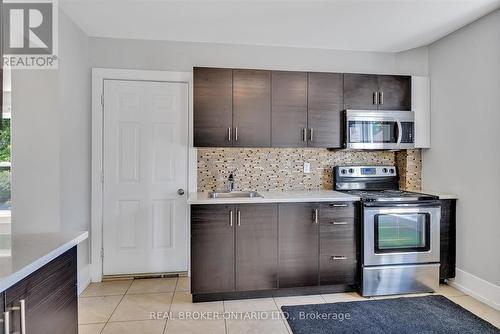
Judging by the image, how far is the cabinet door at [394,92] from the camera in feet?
10.3

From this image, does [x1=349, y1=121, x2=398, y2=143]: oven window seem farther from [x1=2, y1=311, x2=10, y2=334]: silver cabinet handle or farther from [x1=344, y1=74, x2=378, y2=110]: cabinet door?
[x1=2, y1=311, x2=10, y2=334]: silver cabinet handle

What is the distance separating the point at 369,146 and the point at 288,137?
0.83 m

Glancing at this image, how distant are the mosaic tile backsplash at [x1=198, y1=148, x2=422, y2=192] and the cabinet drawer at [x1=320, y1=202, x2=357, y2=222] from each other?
63cm

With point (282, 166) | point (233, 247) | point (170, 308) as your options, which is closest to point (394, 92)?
point (282, 166)

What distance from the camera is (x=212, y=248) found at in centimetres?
258

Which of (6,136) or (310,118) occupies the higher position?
(310,118)

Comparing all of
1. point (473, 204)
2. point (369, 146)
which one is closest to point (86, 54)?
point (369, 146)

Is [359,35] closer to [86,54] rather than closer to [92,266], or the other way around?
[86,54]

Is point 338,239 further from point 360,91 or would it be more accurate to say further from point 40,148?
point 40,148

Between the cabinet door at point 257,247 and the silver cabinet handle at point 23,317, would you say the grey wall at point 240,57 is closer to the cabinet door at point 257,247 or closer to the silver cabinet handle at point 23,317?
the cabinet door at point 257,247

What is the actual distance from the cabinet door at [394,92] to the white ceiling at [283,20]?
0.39 meters

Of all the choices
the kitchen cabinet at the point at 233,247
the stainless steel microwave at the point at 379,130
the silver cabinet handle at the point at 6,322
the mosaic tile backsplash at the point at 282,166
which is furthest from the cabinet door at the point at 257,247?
the silver cabinet handle at the point at 6,322

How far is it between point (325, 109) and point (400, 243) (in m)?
1.46

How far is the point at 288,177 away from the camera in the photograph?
3314 millimetres
